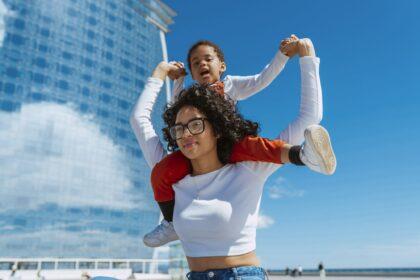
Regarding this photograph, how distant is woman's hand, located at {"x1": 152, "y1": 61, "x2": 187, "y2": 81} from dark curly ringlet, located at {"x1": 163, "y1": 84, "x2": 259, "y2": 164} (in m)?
0.37

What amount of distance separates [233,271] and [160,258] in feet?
158

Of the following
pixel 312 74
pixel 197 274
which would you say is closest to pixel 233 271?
pixel 197 274

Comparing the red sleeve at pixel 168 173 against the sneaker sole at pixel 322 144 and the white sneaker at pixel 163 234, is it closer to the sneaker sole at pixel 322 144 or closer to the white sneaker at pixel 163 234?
the white sneaker at pixel 163 234

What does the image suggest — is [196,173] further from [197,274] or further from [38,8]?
[38,8]

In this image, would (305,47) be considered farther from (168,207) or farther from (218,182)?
(168,207)

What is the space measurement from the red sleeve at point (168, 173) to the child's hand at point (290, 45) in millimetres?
725

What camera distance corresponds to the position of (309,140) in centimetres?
144

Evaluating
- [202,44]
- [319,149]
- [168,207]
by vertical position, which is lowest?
[168,207]

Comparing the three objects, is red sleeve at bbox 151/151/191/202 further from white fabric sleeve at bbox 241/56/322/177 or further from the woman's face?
white fabric sleeve at bbox 241/56/322/177

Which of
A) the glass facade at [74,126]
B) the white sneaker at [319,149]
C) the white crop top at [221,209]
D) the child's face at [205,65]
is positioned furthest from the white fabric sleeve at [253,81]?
the glass facade at [74,126]

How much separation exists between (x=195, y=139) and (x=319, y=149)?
1.91 feet

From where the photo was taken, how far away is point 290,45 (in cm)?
196

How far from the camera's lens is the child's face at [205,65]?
255cm

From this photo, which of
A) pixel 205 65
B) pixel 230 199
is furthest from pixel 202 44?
pixel 230 199
